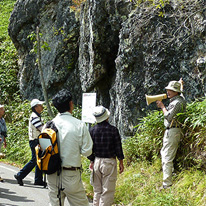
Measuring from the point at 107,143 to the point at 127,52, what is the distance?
4.76 metres

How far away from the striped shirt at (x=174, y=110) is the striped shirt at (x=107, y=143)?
1500 mm

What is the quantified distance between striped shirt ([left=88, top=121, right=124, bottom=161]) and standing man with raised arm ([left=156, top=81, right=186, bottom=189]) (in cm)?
148

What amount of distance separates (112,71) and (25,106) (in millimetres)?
7079

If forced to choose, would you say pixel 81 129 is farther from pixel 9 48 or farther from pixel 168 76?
pixel 9 48

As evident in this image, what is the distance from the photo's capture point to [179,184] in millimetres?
6441

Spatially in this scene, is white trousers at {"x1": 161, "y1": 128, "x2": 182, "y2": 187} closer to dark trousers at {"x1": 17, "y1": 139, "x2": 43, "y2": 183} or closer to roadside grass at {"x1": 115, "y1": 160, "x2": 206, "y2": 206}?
roadside grass at {"x1": 115, "y1": 160, "x2": 206, "y2": 206}

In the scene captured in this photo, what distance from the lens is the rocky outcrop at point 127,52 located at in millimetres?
8727

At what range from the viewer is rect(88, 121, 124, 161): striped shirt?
5727 millimetres

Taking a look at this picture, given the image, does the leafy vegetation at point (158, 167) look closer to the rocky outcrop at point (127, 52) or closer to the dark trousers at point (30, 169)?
the rocky outcrop at point (127, 52)

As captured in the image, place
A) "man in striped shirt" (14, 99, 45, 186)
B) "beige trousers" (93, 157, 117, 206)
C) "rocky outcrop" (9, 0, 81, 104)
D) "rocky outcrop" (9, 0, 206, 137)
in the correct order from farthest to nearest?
1. "rocky outcrop" (9, 0, 81, 104)
2. "rocky outcrop" (9, 0, 206, 137)
3. "man in striped shirt" (14, 99, 45, 186)
4. "beige trousers" (93, 157, 117, 206)

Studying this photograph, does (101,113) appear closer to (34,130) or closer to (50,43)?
(34,130)

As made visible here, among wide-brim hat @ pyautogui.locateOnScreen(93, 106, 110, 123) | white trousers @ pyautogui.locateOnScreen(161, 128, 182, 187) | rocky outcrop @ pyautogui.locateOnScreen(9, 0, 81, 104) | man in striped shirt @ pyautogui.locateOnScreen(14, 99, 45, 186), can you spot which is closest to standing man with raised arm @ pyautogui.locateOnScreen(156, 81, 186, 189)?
white trousers @ pyautogui.locateOnScreen(161, 128, 182, 187)

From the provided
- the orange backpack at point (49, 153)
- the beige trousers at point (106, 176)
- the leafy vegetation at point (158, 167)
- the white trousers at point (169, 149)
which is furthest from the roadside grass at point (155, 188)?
the orange backpack at point (49, 153)

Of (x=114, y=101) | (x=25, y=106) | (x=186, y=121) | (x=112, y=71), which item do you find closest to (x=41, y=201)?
(x=186, y=121)
